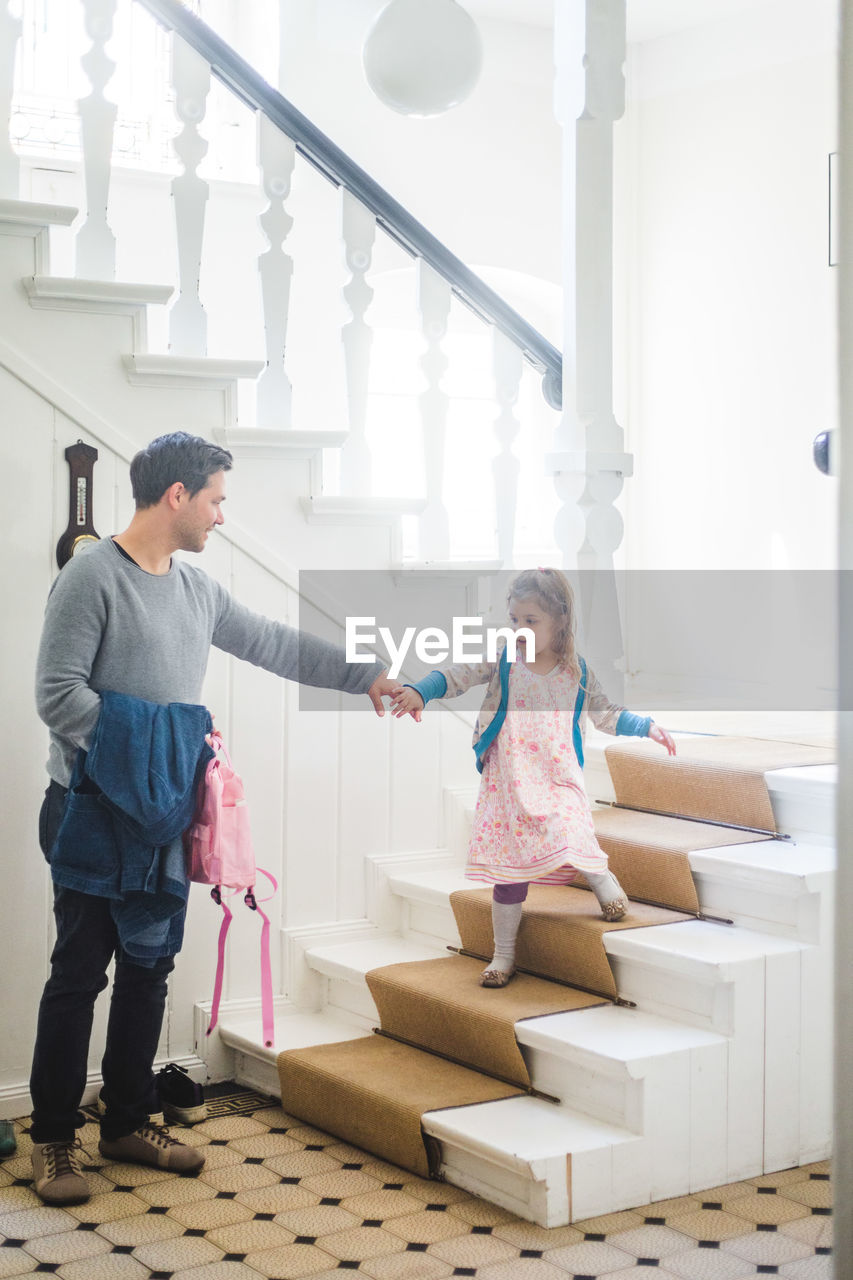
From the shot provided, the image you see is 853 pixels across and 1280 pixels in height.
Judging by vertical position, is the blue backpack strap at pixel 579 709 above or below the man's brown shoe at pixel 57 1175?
above

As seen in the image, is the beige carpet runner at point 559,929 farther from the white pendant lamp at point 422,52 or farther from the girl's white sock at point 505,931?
the white pendant lamp at point 422,52

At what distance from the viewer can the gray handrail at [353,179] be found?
3234mm

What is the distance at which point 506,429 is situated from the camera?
12.5ft

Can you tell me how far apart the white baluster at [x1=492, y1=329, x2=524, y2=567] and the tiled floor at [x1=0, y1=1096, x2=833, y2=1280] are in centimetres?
178

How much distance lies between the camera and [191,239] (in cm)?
331

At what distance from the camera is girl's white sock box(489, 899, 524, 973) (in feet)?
10.0

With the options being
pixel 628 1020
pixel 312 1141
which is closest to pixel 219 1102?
pixel 312 1141

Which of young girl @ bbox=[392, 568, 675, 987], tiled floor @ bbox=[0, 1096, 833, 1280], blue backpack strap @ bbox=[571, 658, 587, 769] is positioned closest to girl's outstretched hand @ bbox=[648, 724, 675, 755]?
young girl @ bbox=[392, 568, 675, 987]

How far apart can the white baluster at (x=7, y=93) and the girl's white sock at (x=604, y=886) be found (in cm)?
203

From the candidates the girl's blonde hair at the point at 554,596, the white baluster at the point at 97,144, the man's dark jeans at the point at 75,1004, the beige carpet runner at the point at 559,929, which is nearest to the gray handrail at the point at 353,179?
the white baluster at the point at 97,144

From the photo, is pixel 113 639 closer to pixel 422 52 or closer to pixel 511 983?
pixel 511 983

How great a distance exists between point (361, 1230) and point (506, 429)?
2.20 metres

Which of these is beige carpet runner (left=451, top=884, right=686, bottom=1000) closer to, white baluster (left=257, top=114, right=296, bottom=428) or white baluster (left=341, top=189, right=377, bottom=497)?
white baluster (left=341, top=189, right=377, bottom=497)

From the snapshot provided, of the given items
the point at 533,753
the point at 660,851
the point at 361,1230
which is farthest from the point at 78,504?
the point at 361,1230
